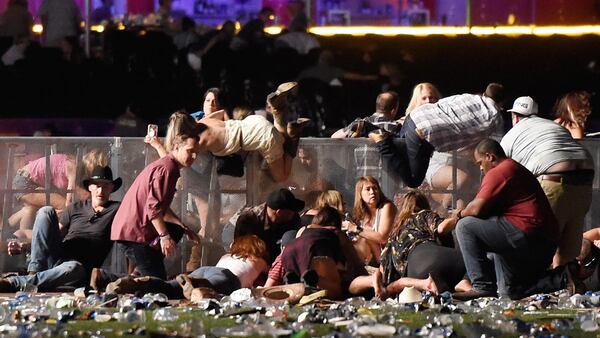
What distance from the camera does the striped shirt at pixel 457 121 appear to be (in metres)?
15.4

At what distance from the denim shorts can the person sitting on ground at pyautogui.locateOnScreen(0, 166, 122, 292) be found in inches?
24.9

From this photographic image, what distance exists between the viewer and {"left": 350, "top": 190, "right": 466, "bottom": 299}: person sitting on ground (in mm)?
14219

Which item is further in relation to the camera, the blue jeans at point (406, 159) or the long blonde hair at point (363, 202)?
the blue jeans at point (406, 159)

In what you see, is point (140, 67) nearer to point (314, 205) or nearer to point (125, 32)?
point (125, 32)

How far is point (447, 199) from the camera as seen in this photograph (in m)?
15.6

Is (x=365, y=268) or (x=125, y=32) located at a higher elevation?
(x=125, y=32)

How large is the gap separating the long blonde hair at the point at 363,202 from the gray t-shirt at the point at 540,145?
3.86ft

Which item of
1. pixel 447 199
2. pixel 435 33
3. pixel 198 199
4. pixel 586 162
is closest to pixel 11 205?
pixel 198 199

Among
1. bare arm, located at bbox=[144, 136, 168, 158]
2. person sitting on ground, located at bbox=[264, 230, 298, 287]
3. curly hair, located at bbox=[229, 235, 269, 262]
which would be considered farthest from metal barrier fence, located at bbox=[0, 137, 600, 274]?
person sitting on ground, located at bbox=[264, 230, 298, 287]

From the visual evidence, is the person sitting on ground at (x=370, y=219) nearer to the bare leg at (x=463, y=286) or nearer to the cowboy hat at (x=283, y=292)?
the bare leg at (x=463, y=286)

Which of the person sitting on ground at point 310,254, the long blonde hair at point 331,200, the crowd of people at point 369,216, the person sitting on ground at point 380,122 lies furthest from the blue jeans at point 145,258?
the person sitting on ground at point 380,122

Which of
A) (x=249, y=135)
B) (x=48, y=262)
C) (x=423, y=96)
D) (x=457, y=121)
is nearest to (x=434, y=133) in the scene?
(x=457, y=121)

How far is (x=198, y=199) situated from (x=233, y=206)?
0.32 m

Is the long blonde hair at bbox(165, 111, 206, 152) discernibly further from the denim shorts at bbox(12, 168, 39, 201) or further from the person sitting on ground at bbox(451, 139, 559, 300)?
the person sitting on ground at bbox(451, 139, 559, 300)
